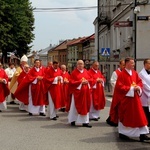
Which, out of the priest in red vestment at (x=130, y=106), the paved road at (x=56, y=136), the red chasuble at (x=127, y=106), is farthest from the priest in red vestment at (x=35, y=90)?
the priest in red vestment at (x=130, y=106)

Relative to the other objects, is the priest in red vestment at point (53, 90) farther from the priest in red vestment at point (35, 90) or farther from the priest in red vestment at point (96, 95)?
the priest in red vestment at point (96, 95)

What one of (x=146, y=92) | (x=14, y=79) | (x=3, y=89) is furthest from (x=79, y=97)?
(x=14, y=79)

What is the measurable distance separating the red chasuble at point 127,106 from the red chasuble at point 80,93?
5.82 ft

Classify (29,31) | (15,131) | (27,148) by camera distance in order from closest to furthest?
(27,148) → (15,131) → (29,31)

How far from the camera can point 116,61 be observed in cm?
3247

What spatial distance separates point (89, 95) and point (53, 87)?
1.70 metres

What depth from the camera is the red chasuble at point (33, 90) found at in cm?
1288

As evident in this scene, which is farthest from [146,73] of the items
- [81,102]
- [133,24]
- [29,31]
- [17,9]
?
[29,31]

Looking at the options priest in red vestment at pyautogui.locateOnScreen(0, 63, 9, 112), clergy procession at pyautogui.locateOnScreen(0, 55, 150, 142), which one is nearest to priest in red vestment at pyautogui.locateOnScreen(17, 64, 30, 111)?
clergy procession at pyautogui.locateOnScreen(0, 55, 150, 142)

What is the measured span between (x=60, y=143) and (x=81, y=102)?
2478mm

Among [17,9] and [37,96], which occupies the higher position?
[17,9]

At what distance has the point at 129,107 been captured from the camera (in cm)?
851

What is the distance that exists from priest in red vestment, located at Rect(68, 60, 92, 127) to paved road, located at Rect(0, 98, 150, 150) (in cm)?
31

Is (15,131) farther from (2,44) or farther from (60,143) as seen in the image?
(2,44)
